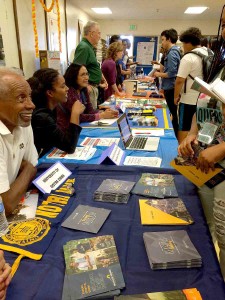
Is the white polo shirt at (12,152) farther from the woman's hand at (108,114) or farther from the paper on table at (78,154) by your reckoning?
the woman's hand at (108,114)

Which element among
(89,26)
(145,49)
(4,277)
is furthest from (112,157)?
(145,49)

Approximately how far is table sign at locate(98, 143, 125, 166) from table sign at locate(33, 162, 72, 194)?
0.23 m

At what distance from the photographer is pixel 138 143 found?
185 centimetres

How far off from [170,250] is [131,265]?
13 centimetres

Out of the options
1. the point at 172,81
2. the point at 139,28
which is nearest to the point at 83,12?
the point at 139,28

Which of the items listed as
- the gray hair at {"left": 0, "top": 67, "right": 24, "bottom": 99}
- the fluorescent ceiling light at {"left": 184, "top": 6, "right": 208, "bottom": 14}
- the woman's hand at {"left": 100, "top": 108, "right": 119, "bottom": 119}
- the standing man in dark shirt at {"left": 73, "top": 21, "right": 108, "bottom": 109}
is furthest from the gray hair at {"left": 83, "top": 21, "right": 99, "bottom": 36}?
the fluorescent ceiling light at {"left": 184, "top": 6, "right": 208, "bottom": 14}

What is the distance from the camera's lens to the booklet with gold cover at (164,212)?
0.96 meters

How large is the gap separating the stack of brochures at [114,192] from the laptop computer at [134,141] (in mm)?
583

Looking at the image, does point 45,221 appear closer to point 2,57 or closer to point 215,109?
point 215,109

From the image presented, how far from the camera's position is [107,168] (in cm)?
142

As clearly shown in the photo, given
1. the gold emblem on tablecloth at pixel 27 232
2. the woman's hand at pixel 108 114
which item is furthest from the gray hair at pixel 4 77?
the woman's hand at pixel 108 114

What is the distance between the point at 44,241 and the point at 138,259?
323 mm

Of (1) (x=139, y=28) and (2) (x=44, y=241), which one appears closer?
(2) (x=44, y=241)

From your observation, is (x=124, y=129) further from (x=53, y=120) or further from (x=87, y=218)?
(x=87, y=218)
